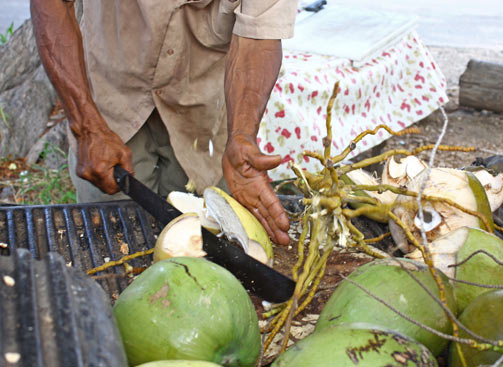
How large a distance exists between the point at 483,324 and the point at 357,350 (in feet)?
0.94

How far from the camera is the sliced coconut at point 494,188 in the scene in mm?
1851

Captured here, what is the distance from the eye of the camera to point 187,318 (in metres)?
1.00

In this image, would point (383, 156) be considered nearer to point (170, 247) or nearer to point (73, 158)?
point (170, 247)

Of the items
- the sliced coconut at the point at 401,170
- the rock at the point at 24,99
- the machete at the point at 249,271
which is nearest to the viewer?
the machete at the point at 249,271

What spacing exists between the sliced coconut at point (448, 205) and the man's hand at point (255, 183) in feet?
1.16

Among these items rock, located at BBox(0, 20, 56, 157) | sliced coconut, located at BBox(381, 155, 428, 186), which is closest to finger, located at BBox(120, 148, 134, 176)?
sliced coconut, located at BBox(381, 155, 428, 186)

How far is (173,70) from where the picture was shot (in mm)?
2322

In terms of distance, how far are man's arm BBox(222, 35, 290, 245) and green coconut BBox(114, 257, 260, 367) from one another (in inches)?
23.8

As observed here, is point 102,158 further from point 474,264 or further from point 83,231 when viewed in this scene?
point 474,264

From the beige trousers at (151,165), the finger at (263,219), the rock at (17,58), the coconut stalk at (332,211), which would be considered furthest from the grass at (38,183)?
the coconut stalk at (332,211)

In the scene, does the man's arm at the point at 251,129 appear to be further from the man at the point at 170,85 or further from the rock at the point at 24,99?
the rock at the point at 24,99

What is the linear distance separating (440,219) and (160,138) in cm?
141

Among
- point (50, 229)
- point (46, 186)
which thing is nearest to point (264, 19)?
point (50, 229)

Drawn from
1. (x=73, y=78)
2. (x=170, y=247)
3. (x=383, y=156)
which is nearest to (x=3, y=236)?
(x=170, y=247)
